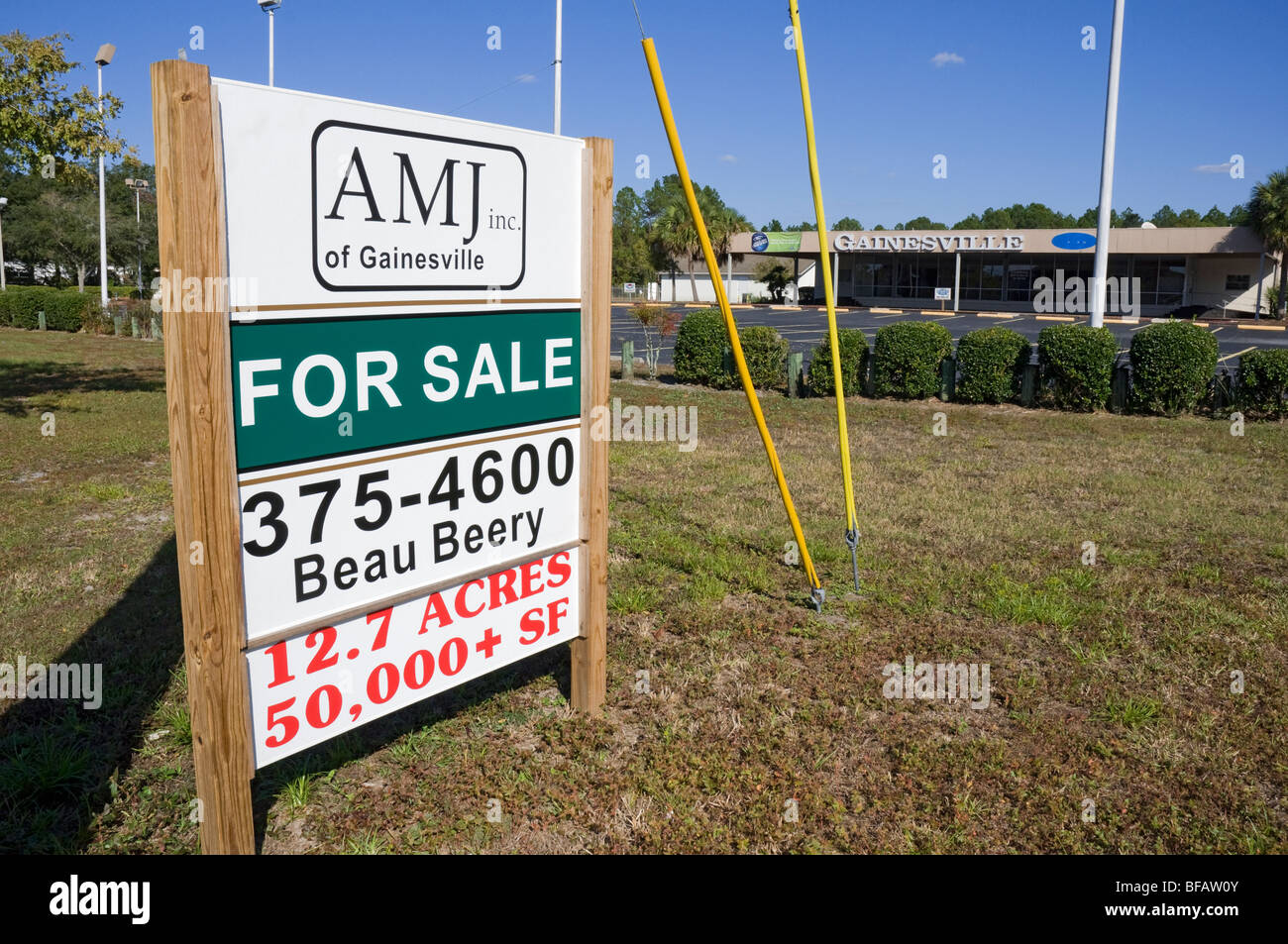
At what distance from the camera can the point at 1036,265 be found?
4731 centimetres

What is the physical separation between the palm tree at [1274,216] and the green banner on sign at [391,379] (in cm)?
4471

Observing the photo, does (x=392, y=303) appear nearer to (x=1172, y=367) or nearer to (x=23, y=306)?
(x=1172, y=367)

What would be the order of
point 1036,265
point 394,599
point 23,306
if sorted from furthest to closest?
1. point 1036,265
2. point 23,306
3. point 394,599

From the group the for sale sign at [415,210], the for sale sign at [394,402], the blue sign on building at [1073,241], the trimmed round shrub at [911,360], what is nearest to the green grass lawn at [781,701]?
the for sale sign at [394,402]

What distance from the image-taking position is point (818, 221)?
5.40 meters

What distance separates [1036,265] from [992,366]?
119 ft

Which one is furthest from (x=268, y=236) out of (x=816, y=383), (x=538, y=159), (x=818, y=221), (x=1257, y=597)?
(x=816, y=383)

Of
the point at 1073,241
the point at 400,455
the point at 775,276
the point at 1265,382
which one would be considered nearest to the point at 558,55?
the point at 1265,382

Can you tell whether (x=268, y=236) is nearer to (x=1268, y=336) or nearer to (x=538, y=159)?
(x=538, y=159)

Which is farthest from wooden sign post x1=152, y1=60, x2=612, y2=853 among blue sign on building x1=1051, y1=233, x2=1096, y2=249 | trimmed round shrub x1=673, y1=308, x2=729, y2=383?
blue sign on building x1=1051, y1=233, x2=1096, y2=249

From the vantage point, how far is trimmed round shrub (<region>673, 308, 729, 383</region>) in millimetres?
17406

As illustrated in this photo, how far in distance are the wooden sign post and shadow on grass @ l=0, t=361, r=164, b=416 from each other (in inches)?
493
